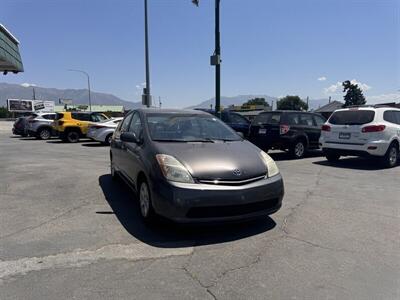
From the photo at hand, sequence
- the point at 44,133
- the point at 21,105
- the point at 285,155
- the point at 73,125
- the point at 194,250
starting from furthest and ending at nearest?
the point at 21,105, the point at 44,133, the point at 73,125, the point at 285,155, the point at 194,250

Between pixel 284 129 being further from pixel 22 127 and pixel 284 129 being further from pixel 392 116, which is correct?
pixel 22 127

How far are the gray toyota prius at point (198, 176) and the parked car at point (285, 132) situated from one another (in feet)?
20.9

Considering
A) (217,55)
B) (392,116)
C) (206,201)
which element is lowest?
(206,201)

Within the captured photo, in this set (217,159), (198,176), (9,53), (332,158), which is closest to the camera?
(198,176)

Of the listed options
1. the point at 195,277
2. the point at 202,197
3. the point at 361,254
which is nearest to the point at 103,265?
the point at 195,277

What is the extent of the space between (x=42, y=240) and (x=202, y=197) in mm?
1963

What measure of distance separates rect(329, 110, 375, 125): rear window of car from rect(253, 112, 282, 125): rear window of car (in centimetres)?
160

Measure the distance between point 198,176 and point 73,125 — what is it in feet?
54.3

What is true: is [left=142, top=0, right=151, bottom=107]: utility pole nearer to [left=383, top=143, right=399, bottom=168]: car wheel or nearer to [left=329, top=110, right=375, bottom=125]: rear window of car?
[left=329, top=110, right=375, bottom=125]: rear window of car

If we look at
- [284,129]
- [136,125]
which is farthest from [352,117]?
[136,125]

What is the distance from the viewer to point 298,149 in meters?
12.3

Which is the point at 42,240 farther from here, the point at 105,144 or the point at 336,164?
the point at 105,144

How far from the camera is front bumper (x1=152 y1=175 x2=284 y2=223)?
169 inches

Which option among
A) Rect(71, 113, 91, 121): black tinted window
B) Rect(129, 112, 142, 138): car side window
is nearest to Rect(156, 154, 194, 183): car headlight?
Rect(129, 112, 142, 138): car side window
